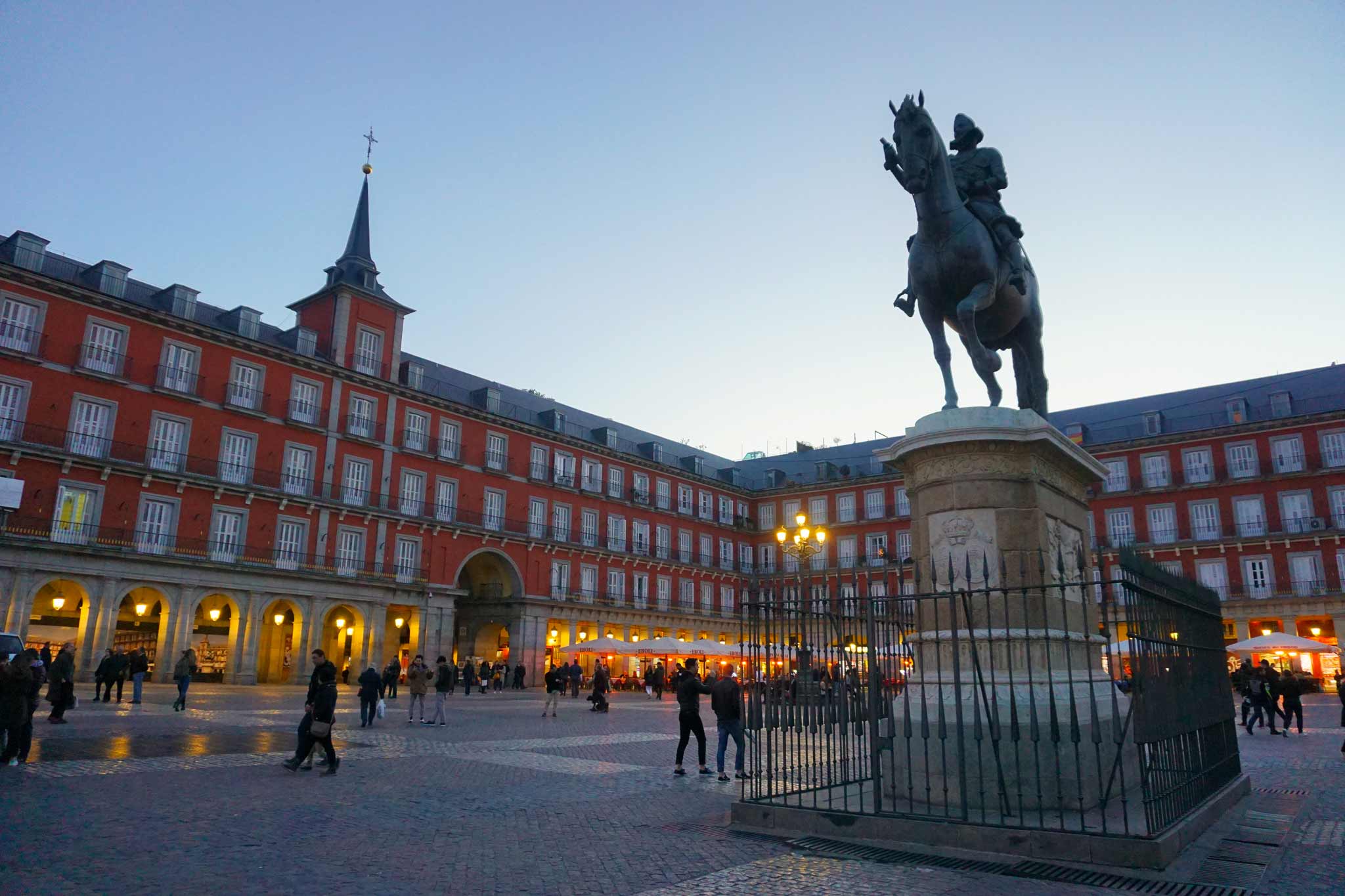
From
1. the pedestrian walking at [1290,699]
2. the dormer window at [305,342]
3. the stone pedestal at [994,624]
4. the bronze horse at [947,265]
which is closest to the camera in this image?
the stone pedestal at [994,624]

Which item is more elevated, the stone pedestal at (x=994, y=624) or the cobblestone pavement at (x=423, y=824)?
the stone pedestal at (x=994, y=624)

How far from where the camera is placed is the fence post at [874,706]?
620cm

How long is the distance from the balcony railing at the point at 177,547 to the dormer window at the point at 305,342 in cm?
807

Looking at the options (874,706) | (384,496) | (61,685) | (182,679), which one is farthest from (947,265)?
(384,496)

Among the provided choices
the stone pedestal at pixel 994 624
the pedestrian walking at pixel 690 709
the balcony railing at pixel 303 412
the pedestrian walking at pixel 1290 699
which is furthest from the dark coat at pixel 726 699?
the balcony railing at pixel 303 412

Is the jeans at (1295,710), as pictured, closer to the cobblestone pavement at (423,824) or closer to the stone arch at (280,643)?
the cobblestone pavement at (423,824)

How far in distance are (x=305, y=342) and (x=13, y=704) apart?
28588 millimetres

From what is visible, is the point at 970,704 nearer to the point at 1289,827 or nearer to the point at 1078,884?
the point at 1078,884

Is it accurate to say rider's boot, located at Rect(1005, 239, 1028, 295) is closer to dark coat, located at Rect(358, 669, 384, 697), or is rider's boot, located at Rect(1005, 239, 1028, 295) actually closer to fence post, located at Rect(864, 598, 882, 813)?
fence post, located at Rect(864, 598, 882, 813)

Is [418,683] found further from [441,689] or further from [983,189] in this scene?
[983,189]

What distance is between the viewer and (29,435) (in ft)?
92.0

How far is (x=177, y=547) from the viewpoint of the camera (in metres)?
30.7

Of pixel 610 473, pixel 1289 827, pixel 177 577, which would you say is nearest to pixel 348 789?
pixel 1289 827

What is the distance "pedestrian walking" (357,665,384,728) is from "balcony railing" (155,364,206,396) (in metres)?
19.7
